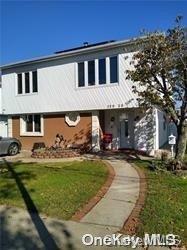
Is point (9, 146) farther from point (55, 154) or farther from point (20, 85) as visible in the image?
point (20, 85)

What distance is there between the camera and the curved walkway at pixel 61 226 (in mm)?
6383

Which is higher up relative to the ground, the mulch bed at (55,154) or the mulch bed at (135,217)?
the mulch bed at (55,154)

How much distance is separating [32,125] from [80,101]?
531 centimetres

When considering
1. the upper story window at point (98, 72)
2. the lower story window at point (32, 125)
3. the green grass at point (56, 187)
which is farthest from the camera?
the lower story window at point (32, 125)

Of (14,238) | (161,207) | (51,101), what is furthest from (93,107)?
(14,238)

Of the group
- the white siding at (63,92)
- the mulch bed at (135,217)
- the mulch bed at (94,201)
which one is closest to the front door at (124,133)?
the white siding at (63,92)

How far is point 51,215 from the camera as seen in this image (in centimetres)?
802

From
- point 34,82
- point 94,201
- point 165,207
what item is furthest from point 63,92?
point 165,207

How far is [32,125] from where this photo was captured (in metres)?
26.5

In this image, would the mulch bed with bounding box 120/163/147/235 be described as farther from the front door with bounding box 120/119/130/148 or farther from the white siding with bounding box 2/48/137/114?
the front door with bounding box 120/119/130/148

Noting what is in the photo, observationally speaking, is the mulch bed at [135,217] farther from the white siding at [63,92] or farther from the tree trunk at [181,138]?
the white siding at [63,92]

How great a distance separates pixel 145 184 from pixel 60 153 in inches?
358

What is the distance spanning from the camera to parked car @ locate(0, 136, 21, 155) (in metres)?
22.6

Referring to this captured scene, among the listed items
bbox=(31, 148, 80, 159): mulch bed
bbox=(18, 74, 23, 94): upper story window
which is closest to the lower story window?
bbox=(18, 74, 23, 94): upper story window
